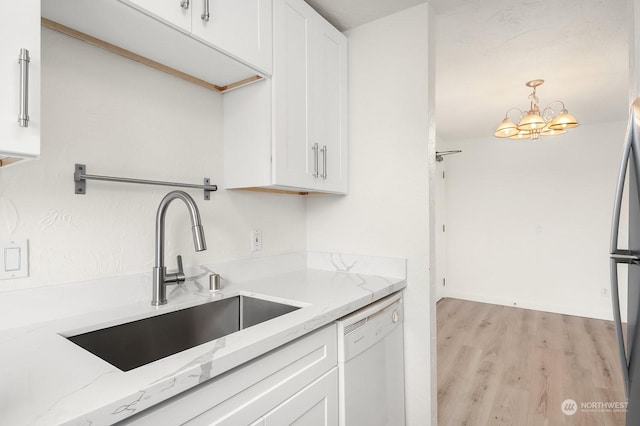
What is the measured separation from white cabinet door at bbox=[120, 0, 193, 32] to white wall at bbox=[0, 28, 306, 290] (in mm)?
341

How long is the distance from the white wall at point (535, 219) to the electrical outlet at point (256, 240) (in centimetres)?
394

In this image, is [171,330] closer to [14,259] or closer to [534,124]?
[14,259]

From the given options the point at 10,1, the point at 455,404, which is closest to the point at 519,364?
the point at 455,404

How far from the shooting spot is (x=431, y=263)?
167 cm

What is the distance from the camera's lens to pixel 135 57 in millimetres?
1222

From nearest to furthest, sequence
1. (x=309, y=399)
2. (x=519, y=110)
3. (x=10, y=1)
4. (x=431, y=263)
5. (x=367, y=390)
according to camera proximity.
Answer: (x=10, y=1)
(x=309, y=399)
(x=367, y=390)
(x=431, y=263)
(x=519, y=110)

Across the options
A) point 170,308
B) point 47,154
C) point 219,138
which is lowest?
point 170,308

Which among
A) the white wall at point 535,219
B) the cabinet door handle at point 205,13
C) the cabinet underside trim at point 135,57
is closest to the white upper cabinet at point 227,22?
the cabinet door handle at point 205,13

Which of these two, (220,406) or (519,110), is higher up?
(519,110)

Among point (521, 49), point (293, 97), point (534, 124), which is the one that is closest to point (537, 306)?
point (534, 124)

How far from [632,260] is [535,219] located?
12.6 feet

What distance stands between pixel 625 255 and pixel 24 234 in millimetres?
1821

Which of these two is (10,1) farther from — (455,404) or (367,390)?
(455,404)

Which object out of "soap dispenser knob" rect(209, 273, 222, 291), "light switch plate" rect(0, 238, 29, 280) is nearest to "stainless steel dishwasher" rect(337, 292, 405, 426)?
"soap dispenser knob" rect(209, 273, 222, 291)
